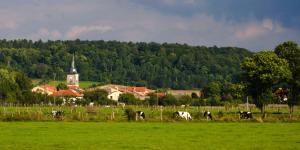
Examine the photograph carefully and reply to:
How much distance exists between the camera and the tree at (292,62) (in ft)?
244

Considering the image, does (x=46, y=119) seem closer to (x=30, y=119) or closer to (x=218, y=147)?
(x=30, y=119)

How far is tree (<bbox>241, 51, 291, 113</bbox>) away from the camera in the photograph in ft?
232

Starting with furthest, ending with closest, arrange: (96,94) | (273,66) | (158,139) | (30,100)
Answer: (96,94)
(30,100)
(273,66)
(158,139)

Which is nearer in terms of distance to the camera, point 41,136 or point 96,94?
point 41,136

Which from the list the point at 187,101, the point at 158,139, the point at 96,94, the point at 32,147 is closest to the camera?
the point at 32,147

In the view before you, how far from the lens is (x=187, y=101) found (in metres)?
142

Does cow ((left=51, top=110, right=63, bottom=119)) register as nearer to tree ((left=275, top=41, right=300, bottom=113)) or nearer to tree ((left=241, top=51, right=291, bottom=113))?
tree ((left=241, top=51, right=291, bottom=113))

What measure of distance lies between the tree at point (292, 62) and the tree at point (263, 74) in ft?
7.38

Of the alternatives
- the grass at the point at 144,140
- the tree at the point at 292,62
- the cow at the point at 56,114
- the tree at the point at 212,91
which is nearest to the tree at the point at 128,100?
the tree at the point at 212,91

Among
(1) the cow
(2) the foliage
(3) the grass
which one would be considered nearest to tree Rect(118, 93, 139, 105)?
(2) the foliage

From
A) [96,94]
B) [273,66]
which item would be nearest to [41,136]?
[273,66]

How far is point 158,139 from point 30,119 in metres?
24.0

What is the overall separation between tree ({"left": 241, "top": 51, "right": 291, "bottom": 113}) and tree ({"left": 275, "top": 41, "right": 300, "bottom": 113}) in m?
2.25

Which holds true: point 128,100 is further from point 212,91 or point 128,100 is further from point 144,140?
point 144,140
